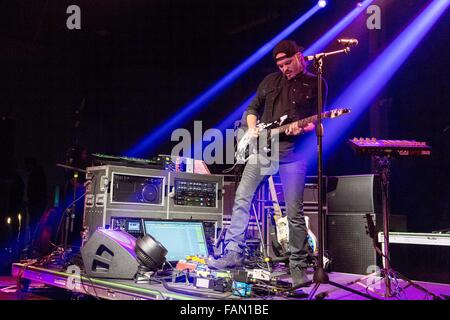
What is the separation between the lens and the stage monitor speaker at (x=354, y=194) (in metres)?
4.73

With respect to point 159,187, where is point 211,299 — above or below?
below

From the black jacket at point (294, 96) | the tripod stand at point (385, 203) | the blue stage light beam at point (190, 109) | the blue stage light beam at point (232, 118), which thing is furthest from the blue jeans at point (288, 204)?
the blue stage light beam at point (190, 109)

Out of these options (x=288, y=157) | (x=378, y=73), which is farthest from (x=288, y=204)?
(x=378, y=73)

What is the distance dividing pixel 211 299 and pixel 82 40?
693 cm

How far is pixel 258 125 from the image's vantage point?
12.4ft

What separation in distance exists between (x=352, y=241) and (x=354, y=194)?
53 centimetres

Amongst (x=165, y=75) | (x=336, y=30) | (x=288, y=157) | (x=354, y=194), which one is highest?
(x=336, y=30)

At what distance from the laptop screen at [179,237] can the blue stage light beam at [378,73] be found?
2.23 meters

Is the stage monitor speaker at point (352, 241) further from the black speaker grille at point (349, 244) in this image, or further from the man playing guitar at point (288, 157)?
the man playing guitar at point (288, 157)

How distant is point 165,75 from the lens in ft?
29.7

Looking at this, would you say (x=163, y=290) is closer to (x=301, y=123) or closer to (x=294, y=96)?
(x=301, y=123)

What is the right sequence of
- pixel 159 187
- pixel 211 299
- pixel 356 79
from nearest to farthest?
pixel 211 299 → pixel 159 187 → pixel 356 79

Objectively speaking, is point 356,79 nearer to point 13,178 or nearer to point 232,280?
point 232,280
